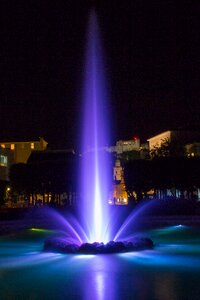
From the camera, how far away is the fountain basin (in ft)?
61.5

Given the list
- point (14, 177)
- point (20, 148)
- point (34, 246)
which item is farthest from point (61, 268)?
point (20, 148)

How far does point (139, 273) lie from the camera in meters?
14.3

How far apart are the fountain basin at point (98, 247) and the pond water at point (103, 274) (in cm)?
42

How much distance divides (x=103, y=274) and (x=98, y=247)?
14.8 ft

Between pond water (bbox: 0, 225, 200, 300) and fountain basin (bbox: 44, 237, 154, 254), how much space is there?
425mm

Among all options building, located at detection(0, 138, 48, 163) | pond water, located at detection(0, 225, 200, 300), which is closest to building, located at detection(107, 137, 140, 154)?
building, located at detection(0, 138, 48, 163)

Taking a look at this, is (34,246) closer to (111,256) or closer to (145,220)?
(111,256)

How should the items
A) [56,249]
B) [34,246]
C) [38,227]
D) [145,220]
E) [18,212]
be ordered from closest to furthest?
[56,249], [34,246], [38,227], [145,220], [18,212]

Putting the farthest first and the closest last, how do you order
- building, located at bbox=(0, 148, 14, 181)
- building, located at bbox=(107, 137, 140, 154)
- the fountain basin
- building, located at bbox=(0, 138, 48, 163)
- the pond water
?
building, located at bbox=(107, 137, 140, 154) → building, located at bbox=(0, 138, 48, 163) → building, located at bbox=(0, 148, 14, 181) → the fountain basin → the pond water

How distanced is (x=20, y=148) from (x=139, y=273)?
4962 inches

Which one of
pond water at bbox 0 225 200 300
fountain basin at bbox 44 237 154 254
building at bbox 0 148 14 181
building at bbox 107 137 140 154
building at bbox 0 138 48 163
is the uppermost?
building at bbox 107 137 140 154

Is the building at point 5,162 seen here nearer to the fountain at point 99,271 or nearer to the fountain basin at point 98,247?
the fountain at point 99,271

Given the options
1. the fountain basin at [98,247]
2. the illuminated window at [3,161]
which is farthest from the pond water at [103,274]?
the illuminated window at [3,161]

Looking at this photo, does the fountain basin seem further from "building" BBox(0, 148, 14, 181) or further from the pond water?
"building" BBox(0, 148, 14, 181)
